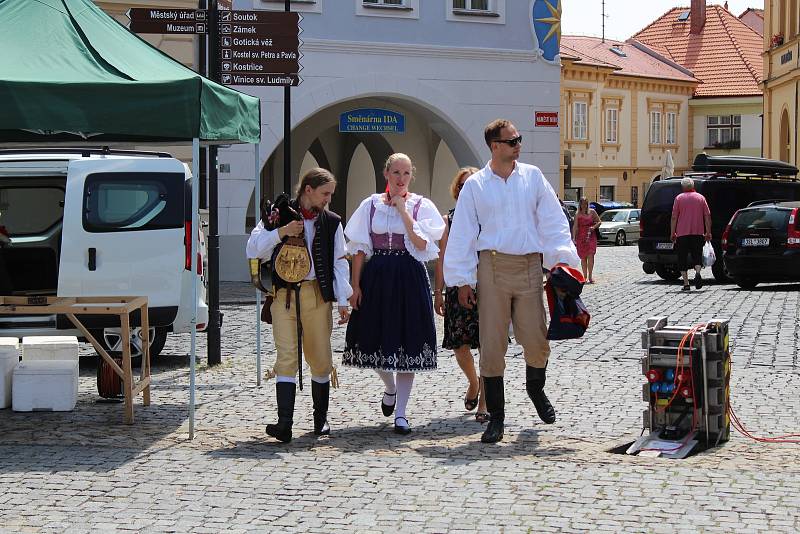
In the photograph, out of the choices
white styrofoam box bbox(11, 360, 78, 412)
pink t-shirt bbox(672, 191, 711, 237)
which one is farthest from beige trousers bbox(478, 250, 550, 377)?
pink t-shirt bbox(672, 191, 711, 237)

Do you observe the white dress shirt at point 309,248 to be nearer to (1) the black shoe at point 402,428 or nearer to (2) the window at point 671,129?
(1) the black shoe at point 402,428

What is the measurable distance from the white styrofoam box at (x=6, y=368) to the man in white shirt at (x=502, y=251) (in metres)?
3.49

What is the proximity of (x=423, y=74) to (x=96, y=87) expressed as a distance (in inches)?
735

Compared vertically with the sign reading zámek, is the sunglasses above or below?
below

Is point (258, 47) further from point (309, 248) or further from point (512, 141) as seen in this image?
point (512, 141)

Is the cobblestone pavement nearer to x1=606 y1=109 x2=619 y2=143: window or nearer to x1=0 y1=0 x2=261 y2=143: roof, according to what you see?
x1=0 y1=0 x2=261 y2=143: roof

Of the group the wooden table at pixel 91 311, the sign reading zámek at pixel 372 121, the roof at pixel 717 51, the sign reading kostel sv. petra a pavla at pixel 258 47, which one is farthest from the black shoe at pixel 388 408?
the roof at pixel 717 51

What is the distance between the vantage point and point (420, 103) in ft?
90.2

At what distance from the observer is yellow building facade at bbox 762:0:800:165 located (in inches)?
1692

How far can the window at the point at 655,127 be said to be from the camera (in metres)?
71.7

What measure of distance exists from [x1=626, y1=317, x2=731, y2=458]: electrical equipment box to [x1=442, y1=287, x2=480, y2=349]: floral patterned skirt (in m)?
1.30

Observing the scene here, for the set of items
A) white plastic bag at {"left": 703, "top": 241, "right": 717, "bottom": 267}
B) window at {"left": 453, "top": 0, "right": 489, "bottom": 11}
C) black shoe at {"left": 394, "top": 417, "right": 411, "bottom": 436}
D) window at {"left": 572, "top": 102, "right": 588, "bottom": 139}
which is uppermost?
window at {"left": 572, "top": 102, "right": 588, "bottom": 139}

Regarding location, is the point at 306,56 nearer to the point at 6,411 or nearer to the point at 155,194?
the point at 155,194

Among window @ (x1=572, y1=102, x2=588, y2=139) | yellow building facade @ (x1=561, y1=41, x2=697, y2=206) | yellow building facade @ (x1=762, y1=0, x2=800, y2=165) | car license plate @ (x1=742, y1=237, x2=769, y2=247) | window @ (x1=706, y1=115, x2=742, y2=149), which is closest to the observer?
car license plate @ (x1=742, y1=237, x2=769, y2=247)
